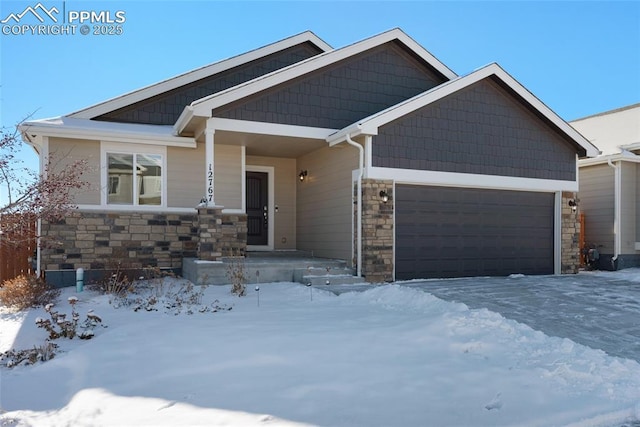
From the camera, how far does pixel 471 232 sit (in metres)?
11.1

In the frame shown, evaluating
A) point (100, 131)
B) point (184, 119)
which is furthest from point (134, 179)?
point (184, 119)

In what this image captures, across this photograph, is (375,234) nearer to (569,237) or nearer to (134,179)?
(134,179)

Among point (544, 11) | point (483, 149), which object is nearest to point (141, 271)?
point (483, 149)

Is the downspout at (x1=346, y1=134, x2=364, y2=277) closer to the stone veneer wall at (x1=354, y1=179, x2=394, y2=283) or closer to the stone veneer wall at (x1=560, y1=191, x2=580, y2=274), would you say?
the stone veneer wall at (x1=354, y1=179, x2=394, y2=283)

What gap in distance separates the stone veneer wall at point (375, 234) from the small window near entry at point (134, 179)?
4.86 metres

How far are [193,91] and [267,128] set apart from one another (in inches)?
130

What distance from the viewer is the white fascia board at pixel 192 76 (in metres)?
11.5

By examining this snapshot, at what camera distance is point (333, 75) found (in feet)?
37.5

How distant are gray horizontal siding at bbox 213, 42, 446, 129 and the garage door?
257cm

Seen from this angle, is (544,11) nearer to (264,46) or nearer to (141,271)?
(264,46)

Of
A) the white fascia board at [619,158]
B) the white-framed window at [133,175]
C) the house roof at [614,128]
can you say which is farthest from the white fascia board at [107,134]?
the house roof at [614,128]

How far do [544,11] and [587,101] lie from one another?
1345cm

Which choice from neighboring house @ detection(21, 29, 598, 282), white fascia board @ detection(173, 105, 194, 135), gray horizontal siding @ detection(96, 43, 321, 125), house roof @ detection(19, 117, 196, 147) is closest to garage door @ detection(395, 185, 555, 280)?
neighboring house @ detection(21, 29, 598, 282)

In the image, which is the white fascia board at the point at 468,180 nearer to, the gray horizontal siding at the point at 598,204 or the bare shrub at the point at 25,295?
the gray horizontal siding at the point at 598,204
